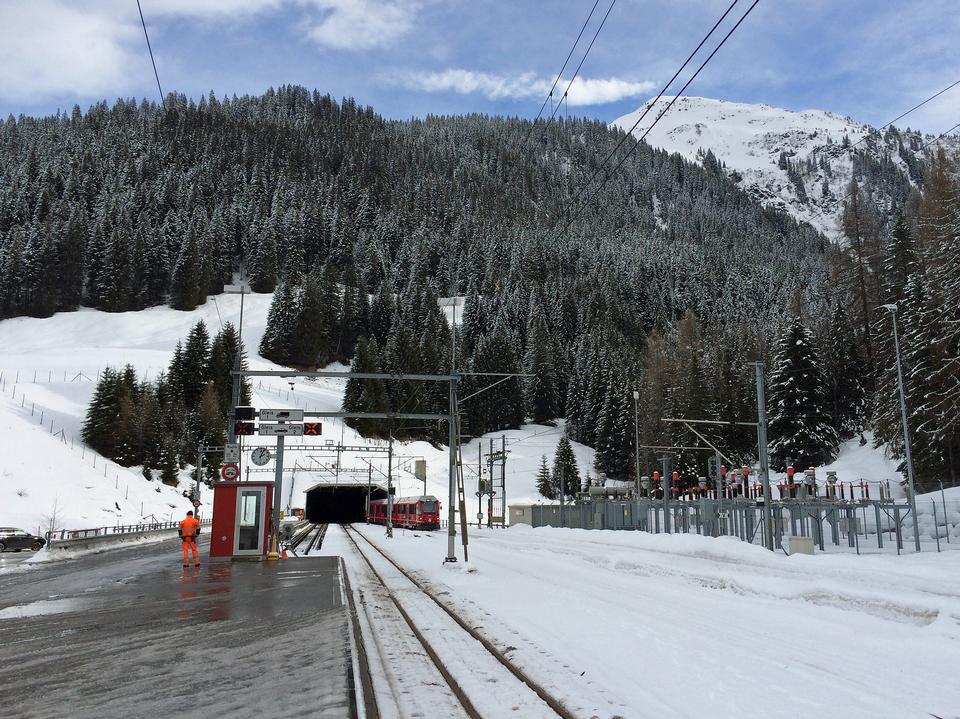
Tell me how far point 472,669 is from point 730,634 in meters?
4.65

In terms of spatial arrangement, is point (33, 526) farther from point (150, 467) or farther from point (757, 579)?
→ point (757, 579)

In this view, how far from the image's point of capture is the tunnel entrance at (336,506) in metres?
99.0

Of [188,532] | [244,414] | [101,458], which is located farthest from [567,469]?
[188,532]

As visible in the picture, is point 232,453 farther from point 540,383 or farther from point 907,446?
point 540,383

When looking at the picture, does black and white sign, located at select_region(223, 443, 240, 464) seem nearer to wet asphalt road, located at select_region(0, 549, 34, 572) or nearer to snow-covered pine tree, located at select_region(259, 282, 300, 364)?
wet asphalt road, located at select_region(0, 549, 34, 572)

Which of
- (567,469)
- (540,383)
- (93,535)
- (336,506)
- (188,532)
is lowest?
(93,535)

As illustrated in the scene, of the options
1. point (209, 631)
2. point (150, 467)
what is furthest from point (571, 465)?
point (209, 631)

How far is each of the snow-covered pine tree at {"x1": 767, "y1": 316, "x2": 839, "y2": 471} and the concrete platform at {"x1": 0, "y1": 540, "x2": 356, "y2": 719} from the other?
5378 cm

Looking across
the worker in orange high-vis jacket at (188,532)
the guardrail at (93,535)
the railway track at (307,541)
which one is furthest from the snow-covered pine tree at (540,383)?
the worker in orange high-vis jacket at (188,532)

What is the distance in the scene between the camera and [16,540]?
123 feet

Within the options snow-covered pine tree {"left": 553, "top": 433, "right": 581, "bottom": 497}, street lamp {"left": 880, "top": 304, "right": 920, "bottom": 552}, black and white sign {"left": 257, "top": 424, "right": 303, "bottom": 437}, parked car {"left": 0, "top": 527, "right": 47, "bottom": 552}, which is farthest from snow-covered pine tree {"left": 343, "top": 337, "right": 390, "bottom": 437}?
street lamp {"left": 880, "top": 304, "right": 920, "bottom": 552}

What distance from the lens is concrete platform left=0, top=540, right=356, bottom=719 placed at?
6812 mm

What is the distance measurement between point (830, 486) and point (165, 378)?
90.6 metres

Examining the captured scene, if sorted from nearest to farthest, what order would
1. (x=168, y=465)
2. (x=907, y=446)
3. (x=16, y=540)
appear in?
1. (x=907, y=446)
2. (x=16, y=540)
3. (x=168, y=465)
